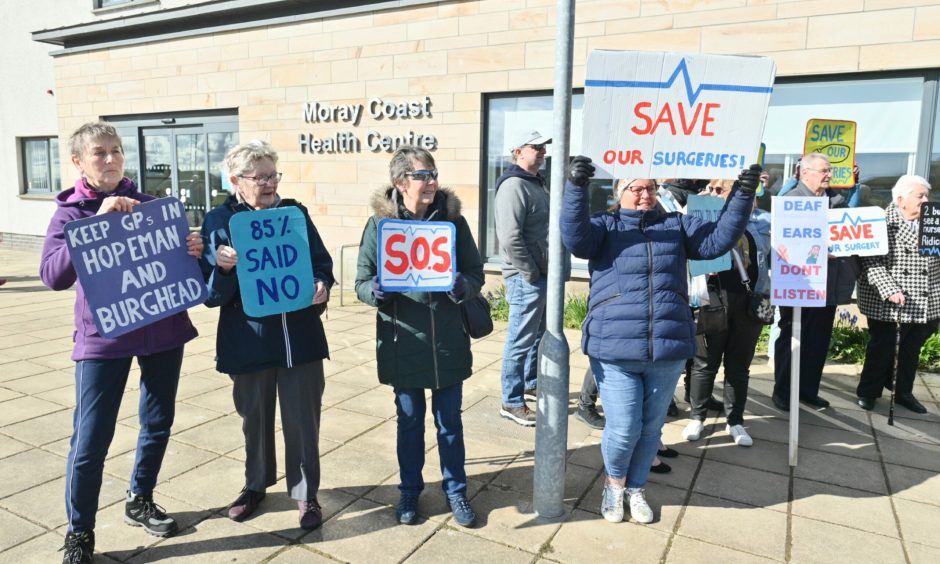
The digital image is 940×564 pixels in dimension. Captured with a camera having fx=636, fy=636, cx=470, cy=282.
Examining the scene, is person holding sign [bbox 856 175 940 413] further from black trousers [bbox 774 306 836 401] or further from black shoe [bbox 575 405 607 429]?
black shoe [bbox 575 405 607 429]

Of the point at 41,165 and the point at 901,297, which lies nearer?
the point at 901,297

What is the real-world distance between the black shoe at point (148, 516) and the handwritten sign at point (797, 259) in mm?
3794

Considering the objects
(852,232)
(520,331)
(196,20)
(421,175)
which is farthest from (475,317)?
(196,20)

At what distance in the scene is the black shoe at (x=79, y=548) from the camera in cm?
287

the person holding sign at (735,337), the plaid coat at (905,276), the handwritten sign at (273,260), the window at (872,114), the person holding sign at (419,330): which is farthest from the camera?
the window at (872,114)

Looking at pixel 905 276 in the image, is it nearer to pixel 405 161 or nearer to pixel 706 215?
pixel 706 215

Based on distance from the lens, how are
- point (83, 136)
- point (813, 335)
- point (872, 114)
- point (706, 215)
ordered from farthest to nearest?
point (872, 114) < point (813, 335) < point (706, 215) < point (83, 136)

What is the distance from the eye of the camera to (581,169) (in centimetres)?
291

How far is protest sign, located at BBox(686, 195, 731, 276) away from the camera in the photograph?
421 centimetres

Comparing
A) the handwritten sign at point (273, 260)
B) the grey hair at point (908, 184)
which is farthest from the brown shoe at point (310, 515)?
the grey hair at point (908, 184)

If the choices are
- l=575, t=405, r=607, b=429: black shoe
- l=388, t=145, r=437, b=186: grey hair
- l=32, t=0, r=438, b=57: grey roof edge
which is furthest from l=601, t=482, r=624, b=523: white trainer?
l=32, t=0, r=438, b=57: grey roof edge

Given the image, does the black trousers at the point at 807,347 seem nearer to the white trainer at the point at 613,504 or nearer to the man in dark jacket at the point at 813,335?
the man in dark jacket at the point at 813,335

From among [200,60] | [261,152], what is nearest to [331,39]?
[200,60]

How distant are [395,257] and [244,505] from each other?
1.57 metres
